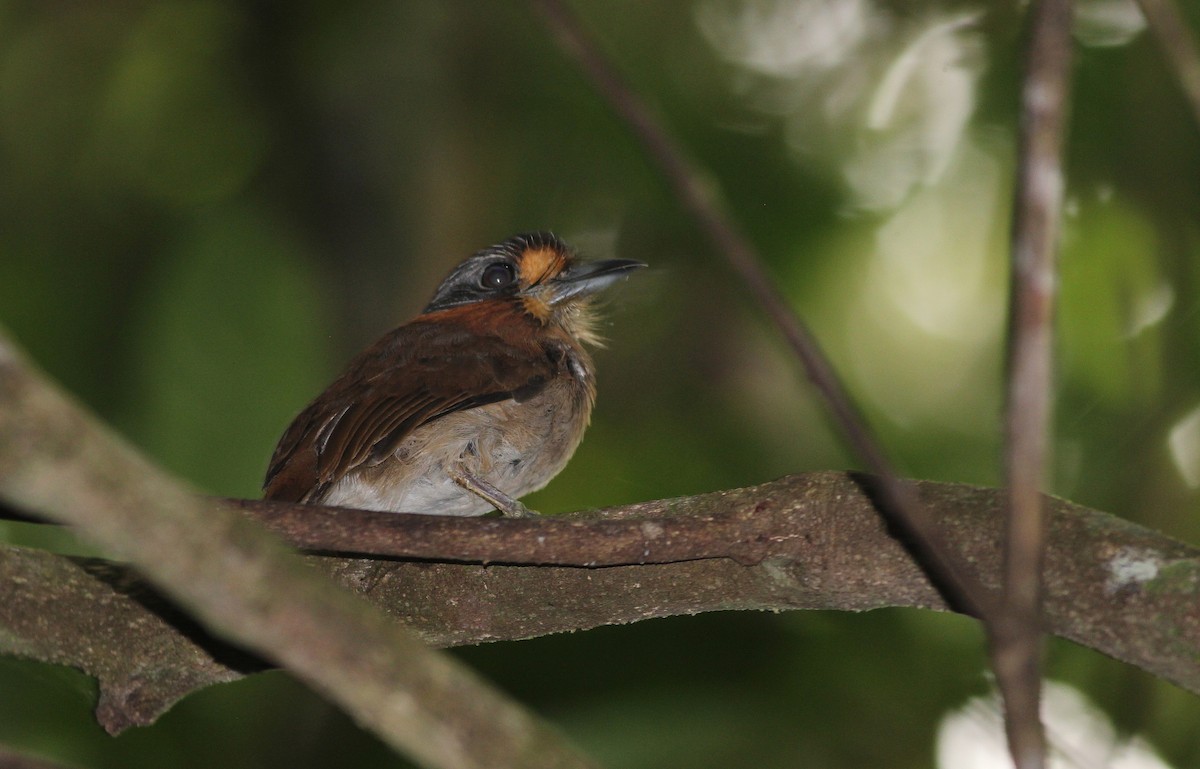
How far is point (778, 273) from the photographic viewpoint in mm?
4543

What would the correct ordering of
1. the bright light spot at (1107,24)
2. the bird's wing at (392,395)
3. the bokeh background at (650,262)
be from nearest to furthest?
the bird's wing at (392,395)
the bokeh background at (650,262)
the bright light spot at (1107,24)

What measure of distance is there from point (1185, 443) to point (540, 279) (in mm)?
1995

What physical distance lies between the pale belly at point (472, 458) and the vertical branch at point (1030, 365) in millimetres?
2189

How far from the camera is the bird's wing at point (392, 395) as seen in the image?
122 inches

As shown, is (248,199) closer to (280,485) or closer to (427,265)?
(427,265)

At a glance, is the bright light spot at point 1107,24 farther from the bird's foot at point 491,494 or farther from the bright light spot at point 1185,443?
the bird's foot at point 491,494

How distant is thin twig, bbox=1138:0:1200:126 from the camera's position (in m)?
1.28

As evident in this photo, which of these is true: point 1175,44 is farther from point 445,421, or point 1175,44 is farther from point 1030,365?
point 445,421

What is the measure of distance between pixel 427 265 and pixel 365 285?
0.73 feet

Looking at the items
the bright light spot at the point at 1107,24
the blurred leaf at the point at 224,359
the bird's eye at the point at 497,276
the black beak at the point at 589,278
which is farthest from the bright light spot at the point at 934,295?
the blurred leaf at the point at 224,359

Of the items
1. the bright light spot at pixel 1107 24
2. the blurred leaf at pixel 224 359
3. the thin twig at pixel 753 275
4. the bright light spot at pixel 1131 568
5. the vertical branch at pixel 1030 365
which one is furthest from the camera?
the bright light spot at pixel 1107 24

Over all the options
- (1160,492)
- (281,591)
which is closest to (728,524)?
(281,591)

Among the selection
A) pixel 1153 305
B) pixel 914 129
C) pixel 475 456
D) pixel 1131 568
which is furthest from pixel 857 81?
pixel 1131 568

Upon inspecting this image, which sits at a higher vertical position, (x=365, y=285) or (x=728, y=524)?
(x=365, y=285)
